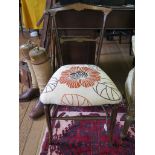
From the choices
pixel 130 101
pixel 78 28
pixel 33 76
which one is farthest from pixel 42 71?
pixel 130 101

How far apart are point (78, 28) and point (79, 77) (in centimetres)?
55

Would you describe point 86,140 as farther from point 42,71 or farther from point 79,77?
point 42,71

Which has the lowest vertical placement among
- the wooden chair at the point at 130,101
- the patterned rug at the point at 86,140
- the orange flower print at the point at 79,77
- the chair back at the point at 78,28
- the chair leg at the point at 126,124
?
the patterned rug at the point at 86,140

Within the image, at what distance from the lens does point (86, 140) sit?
1337 millimetres

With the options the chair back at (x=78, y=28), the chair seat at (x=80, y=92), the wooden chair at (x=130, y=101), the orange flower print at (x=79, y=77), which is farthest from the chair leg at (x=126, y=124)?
the chair back at (x=78, y=28)

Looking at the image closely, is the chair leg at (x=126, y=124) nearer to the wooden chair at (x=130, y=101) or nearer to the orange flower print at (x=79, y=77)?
the wooden chair at (x=130, y=101)

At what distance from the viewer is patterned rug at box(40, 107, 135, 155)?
1.26 metres

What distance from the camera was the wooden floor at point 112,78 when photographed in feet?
4.39

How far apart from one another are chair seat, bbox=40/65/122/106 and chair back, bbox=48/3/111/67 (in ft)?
1.09

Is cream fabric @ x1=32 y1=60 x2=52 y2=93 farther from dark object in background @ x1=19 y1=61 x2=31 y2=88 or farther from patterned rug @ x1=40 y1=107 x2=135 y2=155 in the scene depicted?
patterned rug @ x1=40 y1=107 x2=135 y2=155

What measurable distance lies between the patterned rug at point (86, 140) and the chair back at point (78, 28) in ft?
1.50

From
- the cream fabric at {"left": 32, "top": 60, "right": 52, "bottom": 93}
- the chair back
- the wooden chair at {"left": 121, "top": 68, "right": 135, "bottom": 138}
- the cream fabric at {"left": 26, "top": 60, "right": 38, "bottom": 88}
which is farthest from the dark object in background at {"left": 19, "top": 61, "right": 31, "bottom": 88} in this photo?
the wooden chair at {"left": 121, "top": 68, "right": 135, "bottom": 138}
